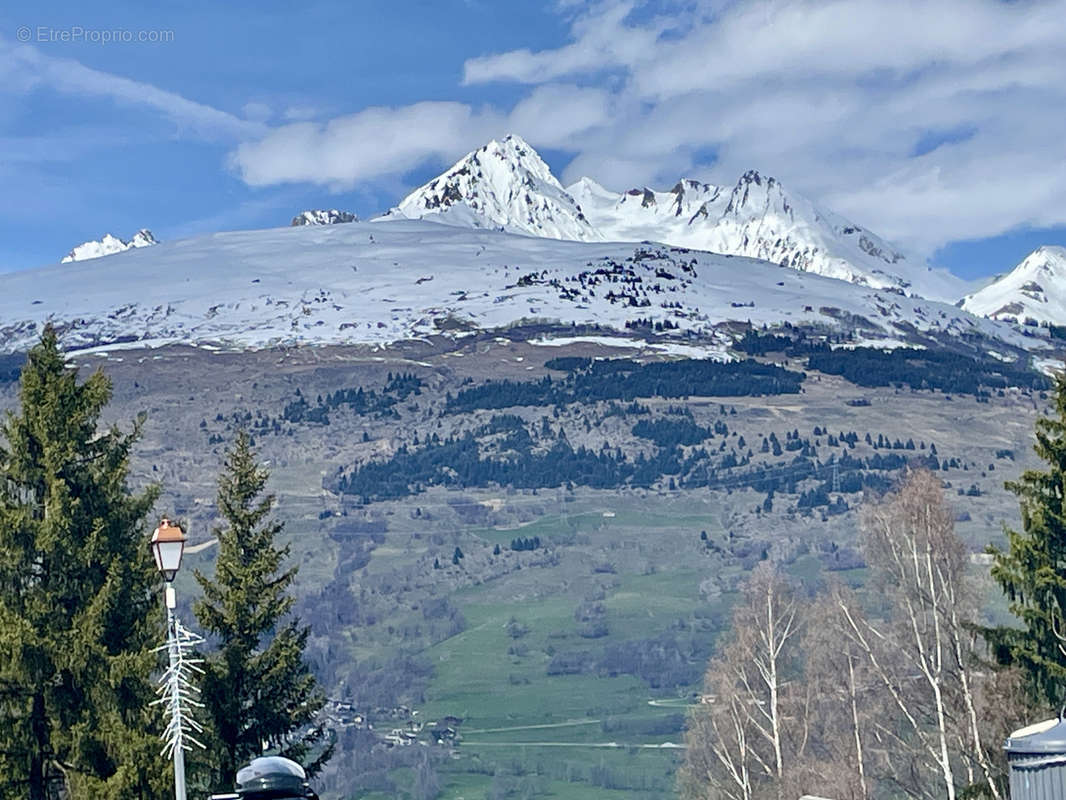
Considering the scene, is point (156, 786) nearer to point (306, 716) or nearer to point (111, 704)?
point (111, 704)

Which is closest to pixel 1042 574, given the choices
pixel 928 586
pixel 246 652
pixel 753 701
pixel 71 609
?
pixel 928 586

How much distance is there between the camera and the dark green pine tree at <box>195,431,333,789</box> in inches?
1228

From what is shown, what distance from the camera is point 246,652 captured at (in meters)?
31.7

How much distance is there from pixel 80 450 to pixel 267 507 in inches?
286

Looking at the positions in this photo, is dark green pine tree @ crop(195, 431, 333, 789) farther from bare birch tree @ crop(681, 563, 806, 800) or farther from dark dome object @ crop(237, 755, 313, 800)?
bare birch tree @ crop(681, 563, 806, 800)

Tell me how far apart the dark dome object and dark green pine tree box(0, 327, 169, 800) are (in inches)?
259

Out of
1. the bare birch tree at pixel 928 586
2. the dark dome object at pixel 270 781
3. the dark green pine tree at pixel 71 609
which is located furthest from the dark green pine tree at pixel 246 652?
the bare birch tree at pixel 928 586

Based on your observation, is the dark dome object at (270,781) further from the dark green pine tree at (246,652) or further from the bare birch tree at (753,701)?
the bare birch tree at (753,701)

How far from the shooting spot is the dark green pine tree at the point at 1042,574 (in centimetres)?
3328

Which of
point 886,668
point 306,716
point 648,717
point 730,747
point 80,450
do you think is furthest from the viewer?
point 648,717

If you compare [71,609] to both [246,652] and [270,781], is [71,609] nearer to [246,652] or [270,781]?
[246,652]

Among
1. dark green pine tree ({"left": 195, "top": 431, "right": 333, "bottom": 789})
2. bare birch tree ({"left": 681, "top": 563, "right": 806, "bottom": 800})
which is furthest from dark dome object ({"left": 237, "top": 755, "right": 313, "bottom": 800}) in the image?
bare birch tree ({"left": 681, "top": 563, "right": 806, "bottom": 800})

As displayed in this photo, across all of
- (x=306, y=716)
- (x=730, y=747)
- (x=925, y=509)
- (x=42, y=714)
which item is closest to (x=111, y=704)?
(x=42, y=714)

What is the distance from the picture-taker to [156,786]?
25641mm
